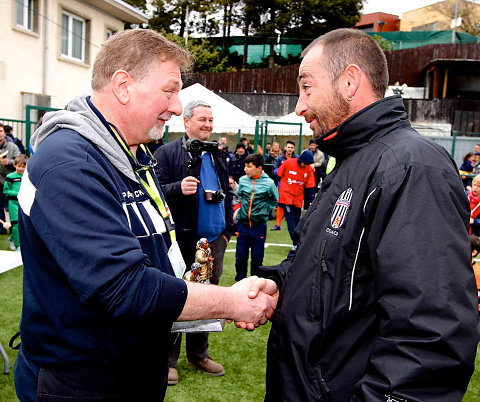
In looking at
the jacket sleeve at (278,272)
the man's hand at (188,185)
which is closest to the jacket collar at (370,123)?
the jacket sleeve at (278,272)

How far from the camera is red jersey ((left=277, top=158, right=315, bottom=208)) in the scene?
423 inches

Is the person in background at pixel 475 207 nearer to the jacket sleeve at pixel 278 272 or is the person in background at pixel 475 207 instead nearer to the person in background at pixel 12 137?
the jacket sleeve at pixel 278 272

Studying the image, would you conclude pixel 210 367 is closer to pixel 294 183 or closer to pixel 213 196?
pixel 213 196

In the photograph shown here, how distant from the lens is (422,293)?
1448 millimetres

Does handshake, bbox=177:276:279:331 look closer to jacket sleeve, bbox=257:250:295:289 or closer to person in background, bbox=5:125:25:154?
jacket sleeve, bbox=257:250:295:289

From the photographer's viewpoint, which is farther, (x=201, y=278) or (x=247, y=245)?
(x=247, y=245)

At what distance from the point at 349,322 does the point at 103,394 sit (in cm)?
95

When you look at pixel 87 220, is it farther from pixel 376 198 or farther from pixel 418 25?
pixel 418 25

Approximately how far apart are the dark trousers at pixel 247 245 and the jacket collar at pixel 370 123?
5449 mm

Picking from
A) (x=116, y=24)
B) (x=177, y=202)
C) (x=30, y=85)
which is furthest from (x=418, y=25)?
(x=177, y=202)

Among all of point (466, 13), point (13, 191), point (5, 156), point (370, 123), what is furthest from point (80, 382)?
point (466, 13)

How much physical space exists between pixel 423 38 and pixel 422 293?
45.1m

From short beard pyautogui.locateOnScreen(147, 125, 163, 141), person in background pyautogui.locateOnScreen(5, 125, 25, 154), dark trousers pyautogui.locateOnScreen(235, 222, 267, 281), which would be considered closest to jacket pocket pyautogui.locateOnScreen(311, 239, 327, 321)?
short beard pyautogui.locateOnScreen(147, 125, 163, 141)

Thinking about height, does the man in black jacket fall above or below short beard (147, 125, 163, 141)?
below
